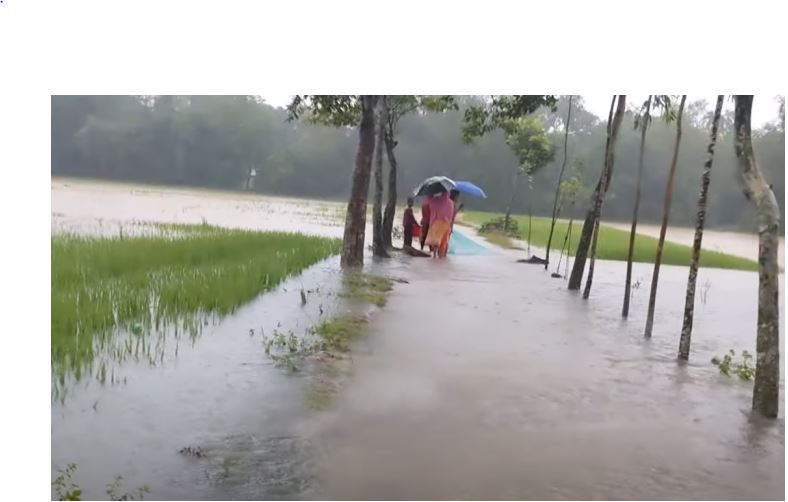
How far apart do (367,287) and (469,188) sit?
0.60 metres

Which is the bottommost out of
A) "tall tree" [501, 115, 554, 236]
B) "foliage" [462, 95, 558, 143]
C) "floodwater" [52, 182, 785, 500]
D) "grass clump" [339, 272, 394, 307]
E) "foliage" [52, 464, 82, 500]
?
"foliage" [52, 464, 82, 500]

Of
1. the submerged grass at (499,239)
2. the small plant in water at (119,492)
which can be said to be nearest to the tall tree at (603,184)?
the submerged grass at (499,239)

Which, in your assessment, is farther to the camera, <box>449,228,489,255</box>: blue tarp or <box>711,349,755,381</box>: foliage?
<box>449,228,489,255</box>: blue tarp

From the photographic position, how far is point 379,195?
2.88 metres

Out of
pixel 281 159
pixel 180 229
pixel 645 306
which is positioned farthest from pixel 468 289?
pixel 180 229

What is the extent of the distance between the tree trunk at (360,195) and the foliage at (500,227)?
522 millimetres

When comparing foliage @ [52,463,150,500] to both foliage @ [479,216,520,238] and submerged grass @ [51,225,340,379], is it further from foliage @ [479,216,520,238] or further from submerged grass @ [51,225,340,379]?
foliage @ [479,216,520,238]

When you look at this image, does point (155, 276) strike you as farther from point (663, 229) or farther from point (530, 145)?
point (663, 229)

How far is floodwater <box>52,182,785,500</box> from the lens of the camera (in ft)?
7.40

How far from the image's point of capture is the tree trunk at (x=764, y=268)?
243 centimetres

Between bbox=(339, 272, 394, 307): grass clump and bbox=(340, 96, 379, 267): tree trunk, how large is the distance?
7 cm

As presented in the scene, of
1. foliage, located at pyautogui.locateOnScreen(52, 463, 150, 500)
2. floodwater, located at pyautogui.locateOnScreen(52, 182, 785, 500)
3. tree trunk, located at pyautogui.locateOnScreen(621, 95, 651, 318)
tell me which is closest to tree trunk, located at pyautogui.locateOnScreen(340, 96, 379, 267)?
floodwater, located at pyautogui.locateOnScreen(52, 182, 785, 500)

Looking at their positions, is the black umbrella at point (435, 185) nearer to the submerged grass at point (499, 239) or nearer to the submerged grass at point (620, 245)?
the submerged grass at point (620, 245)

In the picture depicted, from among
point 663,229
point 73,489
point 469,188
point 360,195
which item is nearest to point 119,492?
point 73,489
